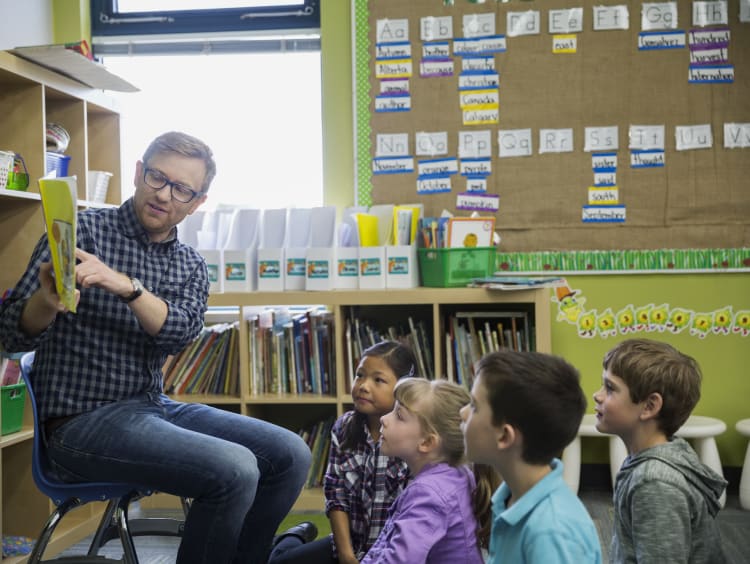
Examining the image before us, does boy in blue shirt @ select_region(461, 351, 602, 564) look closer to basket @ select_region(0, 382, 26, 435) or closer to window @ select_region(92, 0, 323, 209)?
basket @ select_region(0, 382, 26, 435)

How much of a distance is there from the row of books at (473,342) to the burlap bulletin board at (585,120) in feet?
1.56

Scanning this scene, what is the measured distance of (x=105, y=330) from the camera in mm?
1966

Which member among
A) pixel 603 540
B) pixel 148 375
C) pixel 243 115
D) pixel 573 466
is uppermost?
pixel 243 115

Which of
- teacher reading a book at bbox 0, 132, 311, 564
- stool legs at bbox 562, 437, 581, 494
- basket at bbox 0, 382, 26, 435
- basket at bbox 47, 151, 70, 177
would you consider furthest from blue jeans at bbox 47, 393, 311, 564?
stool legs at bbox 562, 437, 581, 494

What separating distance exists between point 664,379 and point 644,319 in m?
1.87

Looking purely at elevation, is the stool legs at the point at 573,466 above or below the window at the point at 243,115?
below

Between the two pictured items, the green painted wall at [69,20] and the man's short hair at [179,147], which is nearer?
the man's short hair at [179,147]

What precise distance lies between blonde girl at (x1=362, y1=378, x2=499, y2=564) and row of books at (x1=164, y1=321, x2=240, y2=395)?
Result: 1.57 metres

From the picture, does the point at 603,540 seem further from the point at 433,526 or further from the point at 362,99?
the point at 362,99

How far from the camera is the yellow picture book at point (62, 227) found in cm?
159

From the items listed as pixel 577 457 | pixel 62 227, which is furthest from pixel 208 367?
pixel 62 227

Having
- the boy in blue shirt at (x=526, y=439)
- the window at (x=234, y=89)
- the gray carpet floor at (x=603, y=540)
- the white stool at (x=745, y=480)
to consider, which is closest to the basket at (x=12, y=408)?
the gray carpet floor at (x=603, y=540)

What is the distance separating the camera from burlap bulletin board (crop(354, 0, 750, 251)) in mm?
3424

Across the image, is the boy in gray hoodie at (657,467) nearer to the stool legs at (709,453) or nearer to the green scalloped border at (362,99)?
the stool legs at (709,453)
